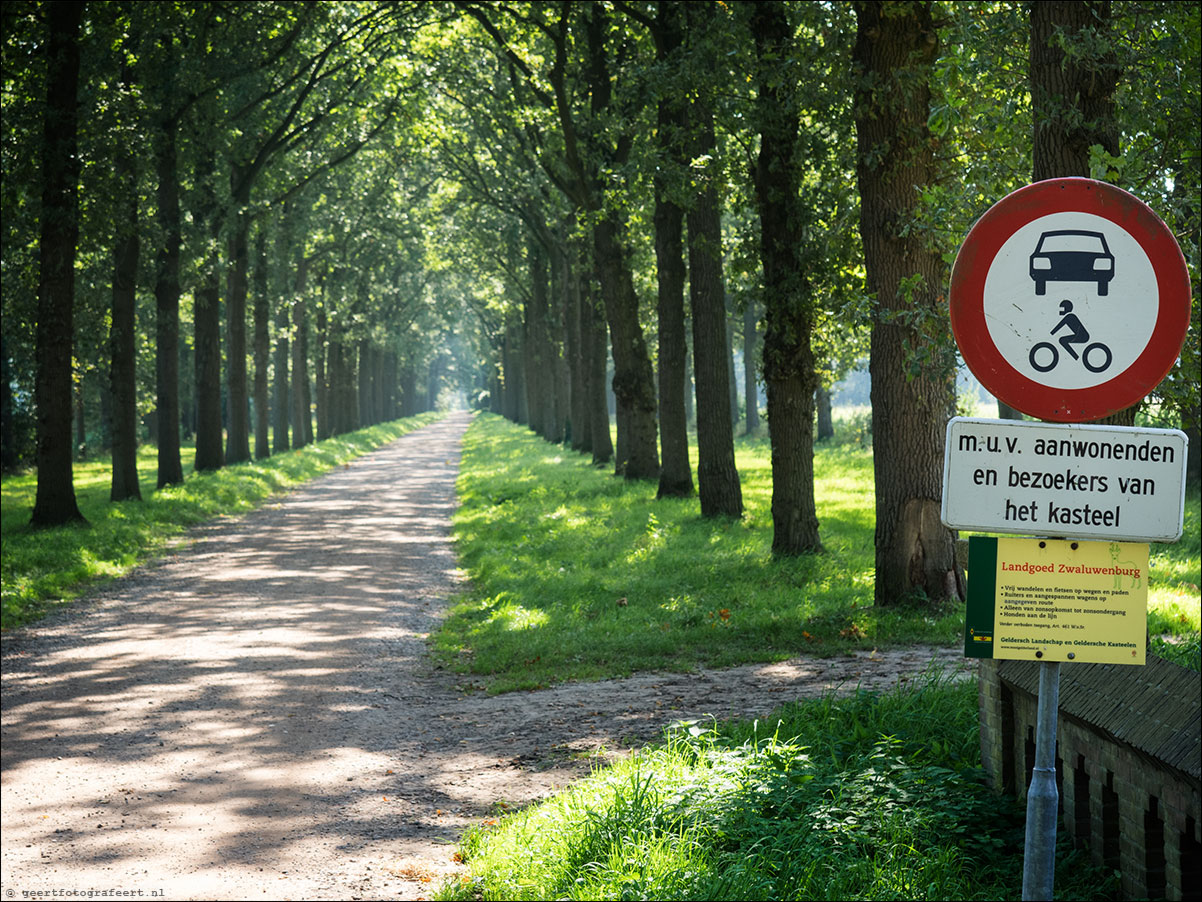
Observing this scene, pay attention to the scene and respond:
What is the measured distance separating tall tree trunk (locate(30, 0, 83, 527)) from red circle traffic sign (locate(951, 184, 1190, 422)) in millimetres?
17636

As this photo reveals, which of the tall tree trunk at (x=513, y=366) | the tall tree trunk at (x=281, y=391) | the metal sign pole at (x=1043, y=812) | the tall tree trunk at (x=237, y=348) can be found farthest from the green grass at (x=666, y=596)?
the tall tree trunk at (x=513, y=366)

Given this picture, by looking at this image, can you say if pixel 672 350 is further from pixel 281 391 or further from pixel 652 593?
pixel 281 391

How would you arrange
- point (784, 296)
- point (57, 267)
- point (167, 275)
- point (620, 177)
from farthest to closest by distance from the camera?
point (167, 275)
point (57, 267)
point (620, 177)
point (784, 296)

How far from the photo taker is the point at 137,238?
21734mm

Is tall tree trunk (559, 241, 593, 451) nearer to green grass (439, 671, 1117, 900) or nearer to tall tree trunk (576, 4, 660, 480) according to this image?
tall tree trunk (576, 4, 660, 480)

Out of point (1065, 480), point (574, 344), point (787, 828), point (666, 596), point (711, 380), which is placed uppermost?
point (574, 344)

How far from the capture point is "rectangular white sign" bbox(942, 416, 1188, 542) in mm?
3295

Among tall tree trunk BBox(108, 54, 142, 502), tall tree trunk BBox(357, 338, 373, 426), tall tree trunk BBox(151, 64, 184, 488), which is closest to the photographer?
tall tree trunk BBox(108, 54, 142, 502)

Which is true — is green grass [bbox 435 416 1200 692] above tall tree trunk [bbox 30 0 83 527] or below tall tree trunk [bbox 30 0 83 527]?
below

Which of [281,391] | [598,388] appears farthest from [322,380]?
[598,388]

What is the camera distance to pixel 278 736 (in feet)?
25.6

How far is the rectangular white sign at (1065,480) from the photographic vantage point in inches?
130

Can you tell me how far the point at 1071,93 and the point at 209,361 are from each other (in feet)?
81.9

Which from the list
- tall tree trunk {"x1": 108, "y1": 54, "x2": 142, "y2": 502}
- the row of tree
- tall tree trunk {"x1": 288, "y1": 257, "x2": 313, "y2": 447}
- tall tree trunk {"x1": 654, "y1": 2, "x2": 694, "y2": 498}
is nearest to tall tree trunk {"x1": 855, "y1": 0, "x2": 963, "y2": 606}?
the row of tree
